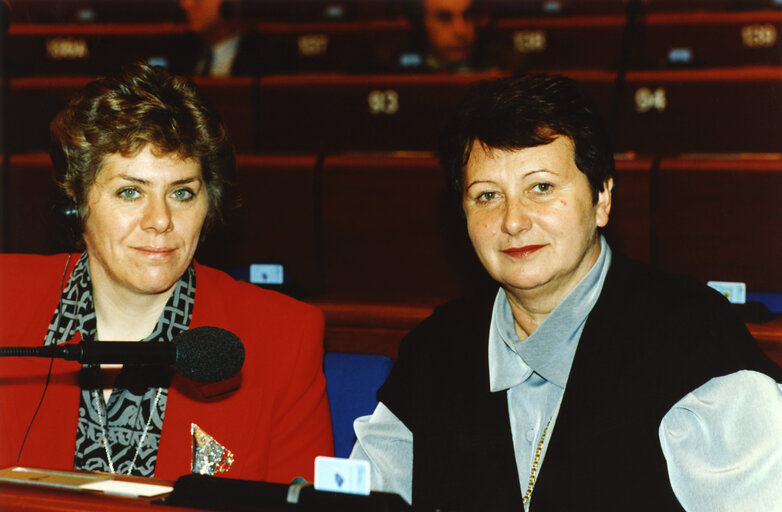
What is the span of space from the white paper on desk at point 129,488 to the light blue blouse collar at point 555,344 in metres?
0.71

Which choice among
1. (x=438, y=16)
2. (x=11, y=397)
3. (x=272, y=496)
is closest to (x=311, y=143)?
(x=438, y=16)

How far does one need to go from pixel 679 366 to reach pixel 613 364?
0.11m

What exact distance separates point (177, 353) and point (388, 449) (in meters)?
0.65

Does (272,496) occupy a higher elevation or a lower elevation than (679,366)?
lower

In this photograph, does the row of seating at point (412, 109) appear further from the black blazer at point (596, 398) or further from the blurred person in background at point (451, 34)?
the black blazer at point (596, 398)

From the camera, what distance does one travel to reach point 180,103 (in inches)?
70.3

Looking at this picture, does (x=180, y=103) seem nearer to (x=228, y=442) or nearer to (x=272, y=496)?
(x=228, y=442)

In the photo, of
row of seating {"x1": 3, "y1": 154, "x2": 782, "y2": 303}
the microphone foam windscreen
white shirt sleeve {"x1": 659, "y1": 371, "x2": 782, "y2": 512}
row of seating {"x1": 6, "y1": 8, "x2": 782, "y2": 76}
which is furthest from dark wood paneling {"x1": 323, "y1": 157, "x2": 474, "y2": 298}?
row of seating {"x1": 6, "y1": 8, "x2": 782, "y2": 76}

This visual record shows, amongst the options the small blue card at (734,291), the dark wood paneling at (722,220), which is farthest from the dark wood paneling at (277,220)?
the small blue card at (734,291)

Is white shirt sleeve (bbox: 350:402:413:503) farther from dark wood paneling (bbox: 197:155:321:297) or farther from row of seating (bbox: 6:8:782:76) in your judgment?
row of seating (bbox: 6:8:782:76)

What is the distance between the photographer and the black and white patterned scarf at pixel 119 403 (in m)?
1.71

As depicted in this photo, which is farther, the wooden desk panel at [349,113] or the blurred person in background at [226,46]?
the blurred person in background at [226,46]

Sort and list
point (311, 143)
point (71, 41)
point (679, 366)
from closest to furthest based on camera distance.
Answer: point (679, 366), point (311, 143), point (71, 41)

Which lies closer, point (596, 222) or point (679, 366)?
point (679, 366)
